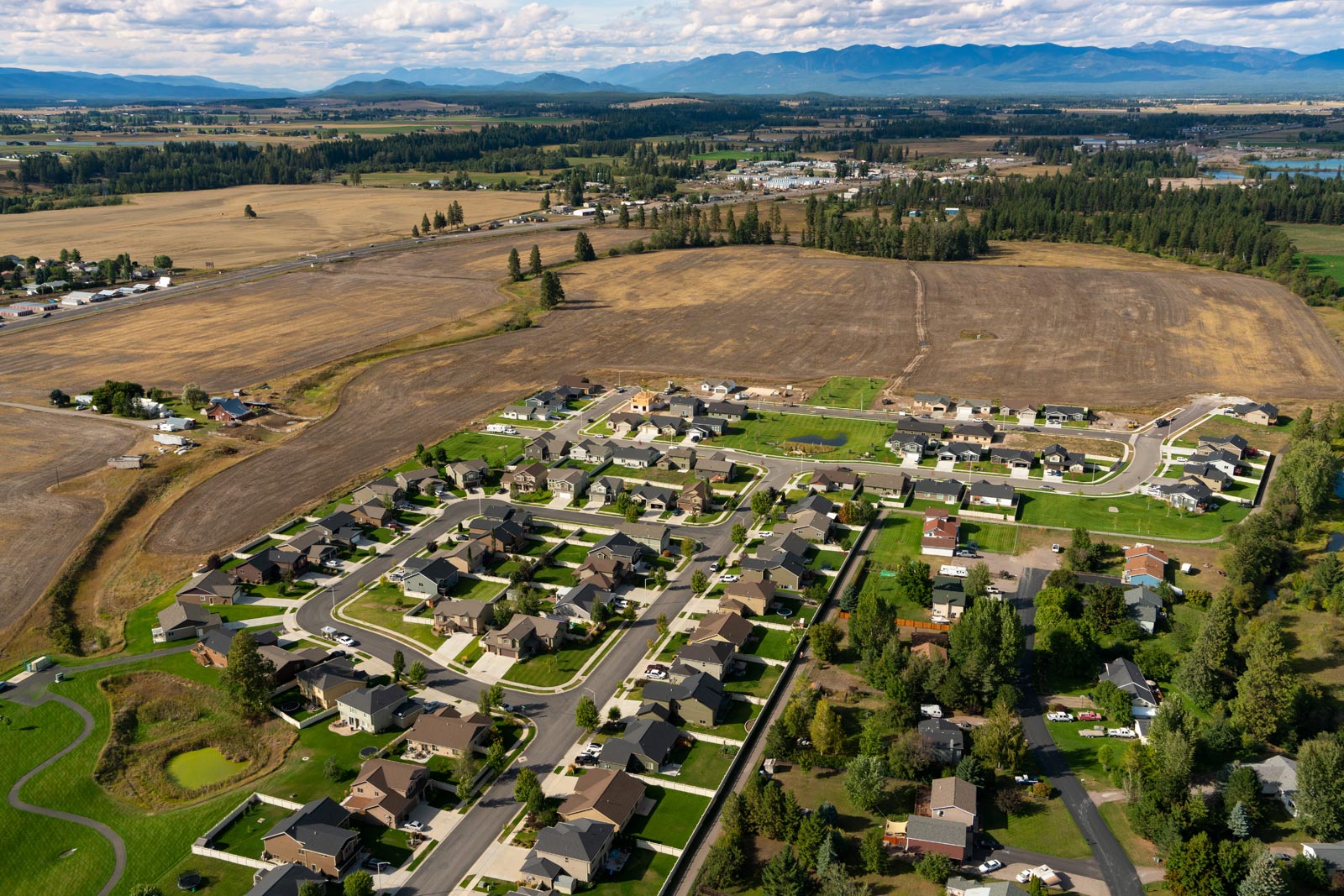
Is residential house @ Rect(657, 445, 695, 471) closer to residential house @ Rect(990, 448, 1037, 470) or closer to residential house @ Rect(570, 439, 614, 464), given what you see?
residential house @ Rect(570, 439, 614, 464)

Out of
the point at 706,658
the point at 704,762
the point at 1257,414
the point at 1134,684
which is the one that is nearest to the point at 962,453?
the point at 1257,414

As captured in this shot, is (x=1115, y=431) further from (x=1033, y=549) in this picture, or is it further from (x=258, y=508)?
(x=258, y=508)

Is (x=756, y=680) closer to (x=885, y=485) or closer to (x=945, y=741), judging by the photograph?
(x=945, y=741)

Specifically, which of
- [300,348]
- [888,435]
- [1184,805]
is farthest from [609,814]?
[300,348]

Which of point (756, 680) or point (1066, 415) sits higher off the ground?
point (1066, 415)

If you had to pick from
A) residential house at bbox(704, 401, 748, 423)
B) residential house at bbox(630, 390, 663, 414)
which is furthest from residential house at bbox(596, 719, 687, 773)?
residential house at bbox(630, 390, 663, 414)

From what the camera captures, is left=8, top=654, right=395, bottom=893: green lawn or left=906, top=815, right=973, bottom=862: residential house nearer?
left=906, top=815, right=973, bottom=862: residential house
